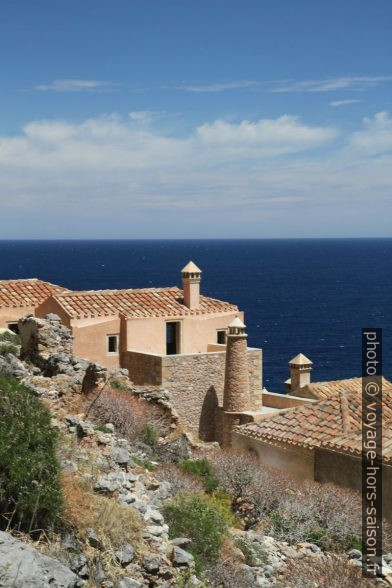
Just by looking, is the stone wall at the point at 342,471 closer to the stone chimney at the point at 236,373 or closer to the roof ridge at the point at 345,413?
the roof ridge at the point at 345,413

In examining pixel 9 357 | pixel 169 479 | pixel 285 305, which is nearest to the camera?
pixel 169 479

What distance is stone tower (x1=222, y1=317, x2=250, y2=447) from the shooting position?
2775 cm

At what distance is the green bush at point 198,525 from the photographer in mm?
12000

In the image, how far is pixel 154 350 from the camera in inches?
1177

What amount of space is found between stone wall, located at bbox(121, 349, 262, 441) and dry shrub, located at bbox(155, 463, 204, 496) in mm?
9081

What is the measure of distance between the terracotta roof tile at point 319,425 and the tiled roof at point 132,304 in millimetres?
6573

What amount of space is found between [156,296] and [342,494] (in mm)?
15076

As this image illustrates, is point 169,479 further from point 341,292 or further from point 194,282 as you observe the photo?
point 341,292

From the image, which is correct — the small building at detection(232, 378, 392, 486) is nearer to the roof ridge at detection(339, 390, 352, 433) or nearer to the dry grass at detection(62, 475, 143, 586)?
the roof ridge at detection(339, 390, 352, 433)

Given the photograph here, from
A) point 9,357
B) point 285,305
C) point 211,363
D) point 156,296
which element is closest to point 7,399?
point 9,357

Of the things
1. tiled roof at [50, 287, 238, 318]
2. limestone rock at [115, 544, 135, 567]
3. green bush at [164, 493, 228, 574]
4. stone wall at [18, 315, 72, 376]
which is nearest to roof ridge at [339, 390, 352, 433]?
stone wall at [18, 315, 72, 376]

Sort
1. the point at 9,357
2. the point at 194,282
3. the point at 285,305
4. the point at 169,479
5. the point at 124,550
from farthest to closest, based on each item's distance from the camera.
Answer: the point at 285,305 < the point at 194,282 < the point at 9,357 < the point at 169,479 < the point at 124,550

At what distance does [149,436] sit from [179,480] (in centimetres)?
545

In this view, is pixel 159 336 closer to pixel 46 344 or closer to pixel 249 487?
pixel 46 344
